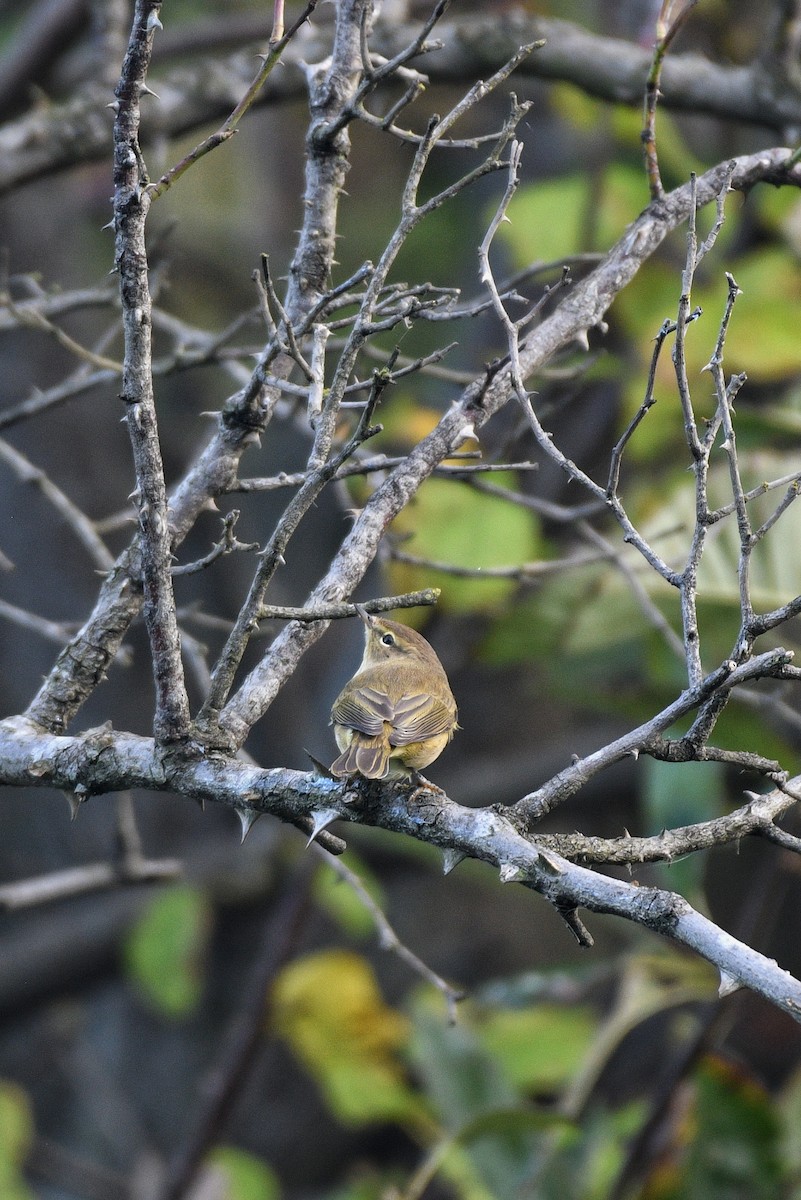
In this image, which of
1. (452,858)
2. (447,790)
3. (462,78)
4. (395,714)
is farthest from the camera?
(447,790)

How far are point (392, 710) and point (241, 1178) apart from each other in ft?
13.1

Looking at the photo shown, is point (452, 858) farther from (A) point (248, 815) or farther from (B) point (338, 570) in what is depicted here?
(B) point (338, 570)

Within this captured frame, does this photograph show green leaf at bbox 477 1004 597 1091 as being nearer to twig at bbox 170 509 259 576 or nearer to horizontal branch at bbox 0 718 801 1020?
horizontal branch at bbox 0 718 801 1020

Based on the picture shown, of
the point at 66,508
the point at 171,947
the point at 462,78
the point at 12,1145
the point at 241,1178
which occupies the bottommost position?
the point at 12,1145

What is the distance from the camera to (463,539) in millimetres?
4449

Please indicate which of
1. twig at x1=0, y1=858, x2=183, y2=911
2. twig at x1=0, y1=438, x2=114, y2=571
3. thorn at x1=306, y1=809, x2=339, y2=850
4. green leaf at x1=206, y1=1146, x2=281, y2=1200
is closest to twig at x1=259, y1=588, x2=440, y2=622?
thorn at x1=306, y1=809, x2=339, y2=850

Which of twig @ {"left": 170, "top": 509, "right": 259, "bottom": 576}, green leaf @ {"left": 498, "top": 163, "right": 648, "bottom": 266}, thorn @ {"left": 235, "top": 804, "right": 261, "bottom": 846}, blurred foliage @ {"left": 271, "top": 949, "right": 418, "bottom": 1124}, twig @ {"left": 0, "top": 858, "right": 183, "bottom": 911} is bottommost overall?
blurred foliage @ {"left": 271, "top": 949, "right": 418, "bottom": 1124}

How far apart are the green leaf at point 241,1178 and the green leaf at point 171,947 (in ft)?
2.56

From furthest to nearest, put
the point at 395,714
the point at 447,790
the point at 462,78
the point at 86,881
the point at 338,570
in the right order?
the point at 447,790, the point at 462,78, the point at 86,881, the point at 395,714, the point at 338,570

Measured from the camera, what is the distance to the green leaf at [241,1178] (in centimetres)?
569

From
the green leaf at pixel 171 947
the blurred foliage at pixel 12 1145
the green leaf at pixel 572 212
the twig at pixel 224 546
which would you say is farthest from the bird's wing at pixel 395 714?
the blurred foliage at pixel 12 1145

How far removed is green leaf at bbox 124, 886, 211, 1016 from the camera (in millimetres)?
5660

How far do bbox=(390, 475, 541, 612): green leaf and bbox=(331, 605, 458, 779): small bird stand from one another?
37.8 inches

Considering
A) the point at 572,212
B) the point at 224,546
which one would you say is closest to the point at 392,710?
the point at 224,546
